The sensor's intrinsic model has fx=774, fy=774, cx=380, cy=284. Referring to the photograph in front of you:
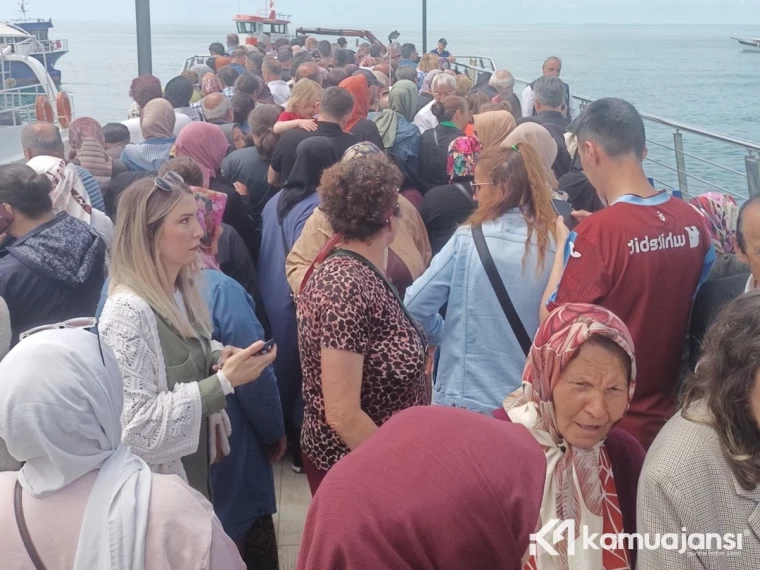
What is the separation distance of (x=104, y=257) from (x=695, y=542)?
283 cm

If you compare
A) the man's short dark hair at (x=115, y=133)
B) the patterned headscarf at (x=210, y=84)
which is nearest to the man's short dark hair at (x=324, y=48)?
the patterned headscarf at (x=210, y=84)

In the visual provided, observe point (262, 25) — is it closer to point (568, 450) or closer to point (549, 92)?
point (549, 92)

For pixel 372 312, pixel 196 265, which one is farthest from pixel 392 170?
pixel 196 265

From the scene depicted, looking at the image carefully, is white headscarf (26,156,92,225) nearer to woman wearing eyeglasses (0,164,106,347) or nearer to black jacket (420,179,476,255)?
woman wearing eyeglasses (0,164,106,347)

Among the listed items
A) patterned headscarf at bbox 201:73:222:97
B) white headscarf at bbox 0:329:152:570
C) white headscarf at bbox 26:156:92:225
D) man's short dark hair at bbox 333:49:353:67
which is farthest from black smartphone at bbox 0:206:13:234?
man's short dark hair at bbox 333:49:353:67

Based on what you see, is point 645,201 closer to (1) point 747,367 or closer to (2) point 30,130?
(1) point 747,367

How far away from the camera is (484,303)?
3006 mm

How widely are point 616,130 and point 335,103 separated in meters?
2.77

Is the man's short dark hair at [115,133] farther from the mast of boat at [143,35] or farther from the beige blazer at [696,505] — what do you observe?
the beige blazer at [696,505]

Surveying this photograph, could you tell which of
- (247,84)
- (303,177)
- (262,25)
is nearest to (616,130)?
(303,177)

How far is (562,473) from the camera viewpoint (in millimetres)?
1785

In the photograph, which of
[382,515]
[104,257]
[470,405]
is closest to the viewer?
[382,515]

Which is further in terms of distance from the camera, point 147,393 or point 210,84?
point 210,84

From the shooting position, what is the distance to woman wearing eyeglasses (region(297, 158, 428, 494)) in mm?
2527
